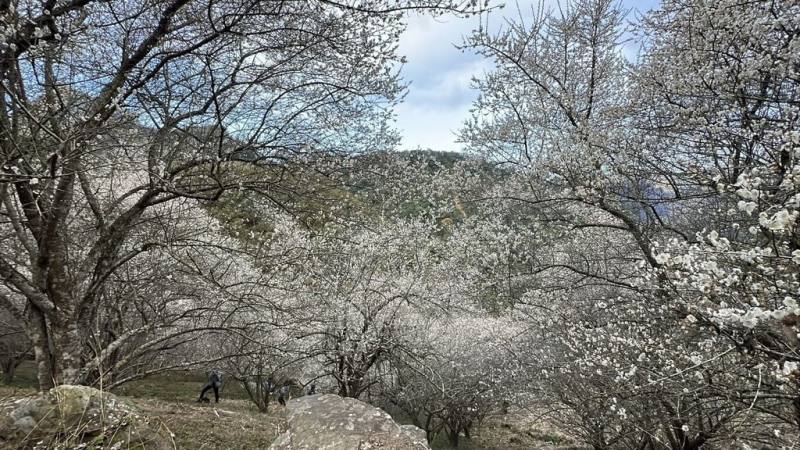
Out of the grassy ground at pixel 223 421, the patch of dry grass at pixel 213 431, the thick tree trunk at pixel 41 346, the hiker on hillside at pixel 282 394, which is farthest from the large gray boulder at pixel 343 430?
the hiker on hillside at pixel 282 394

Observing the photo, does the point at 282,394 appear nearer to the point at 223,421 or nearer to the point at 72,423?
the point at 223,421

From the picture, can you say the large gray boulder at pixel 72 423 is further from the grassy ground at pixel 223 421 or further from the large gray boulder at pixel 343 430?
the large gray boulder at pixel 343 430

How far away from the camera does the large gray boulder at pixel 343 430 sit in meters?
3.22

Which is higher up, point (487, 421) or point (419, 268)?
point (419, 268)

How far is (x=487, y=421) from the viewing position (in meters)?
16.3

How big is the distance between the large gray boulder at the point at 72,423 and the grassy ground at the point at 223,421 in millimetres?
741

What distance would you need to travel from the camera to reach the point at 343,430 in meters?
3.34

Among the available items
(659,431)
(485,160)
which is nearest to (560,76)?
(485,160)

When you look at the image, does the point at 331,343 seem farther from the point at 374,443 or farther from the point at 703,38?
the point at 703,38

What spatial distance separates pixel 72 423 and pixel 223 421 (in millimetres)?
4096

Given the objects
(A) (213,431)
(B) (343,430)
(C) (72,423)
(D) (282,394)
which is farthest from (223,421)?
(D) (282,394)

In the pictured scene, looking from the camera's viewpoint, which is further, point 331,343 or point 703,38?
point 331,343

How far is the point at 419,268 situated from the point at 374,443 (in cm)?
758

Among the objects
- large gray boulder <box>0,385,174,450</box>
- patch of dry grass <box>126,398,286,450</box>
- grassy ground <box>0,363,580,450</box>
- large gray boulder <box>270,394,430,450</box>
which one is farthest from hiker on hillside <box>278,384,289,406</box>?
large gray boulder <box>0,385,174,450</box>
